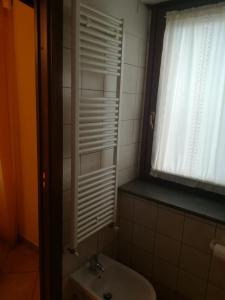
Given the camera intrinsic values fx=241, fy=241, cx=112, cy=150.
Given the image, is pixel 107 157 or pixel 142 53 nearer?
pixel 107 157

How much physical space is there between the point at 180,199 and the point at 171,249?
0.34 meters

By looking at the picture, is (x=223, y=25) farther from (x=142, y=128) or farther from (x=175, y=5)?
(x=142, y=128)

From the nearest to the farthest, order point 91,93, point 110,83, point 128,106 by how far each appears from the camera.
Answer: point 91,93, point 110,83, point 128,106

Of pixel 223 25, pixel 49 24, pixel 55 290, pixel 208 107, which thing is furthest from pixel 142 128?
pixel 55 290

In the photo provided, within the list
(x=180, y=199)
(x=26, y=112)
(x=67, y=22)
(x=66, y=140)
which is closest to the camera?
(x=67, y=22)

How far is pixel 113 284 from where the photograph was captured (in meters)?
1.55

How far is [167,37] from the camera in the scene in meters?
1.70

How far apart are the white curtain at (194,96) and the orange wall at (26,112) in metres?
1.01

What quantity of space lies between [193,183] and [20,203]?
Result: 157 cm

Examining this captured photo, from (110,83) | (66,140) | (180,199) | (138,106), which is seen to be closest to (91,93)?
(110,83)

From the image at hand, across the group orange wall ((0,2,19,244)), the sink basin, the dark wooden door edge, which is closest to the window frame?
the sink basin

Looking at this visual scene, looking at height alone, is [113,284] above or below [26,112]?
below

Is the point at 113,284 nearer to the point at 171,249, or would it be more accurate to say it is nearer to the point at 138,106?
the point at 171,249

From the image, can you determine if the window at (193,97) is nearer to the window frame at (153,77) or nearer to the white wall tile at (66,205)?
the window frame at (153,77)
